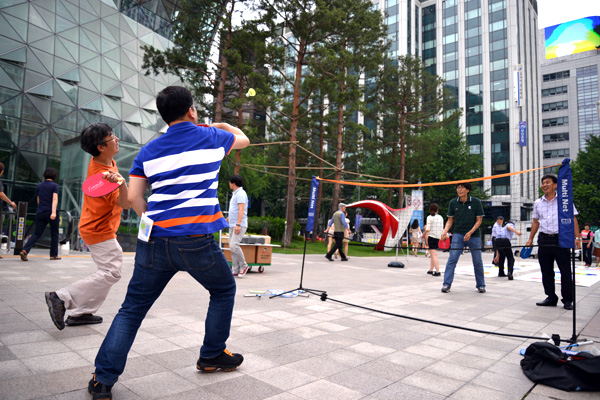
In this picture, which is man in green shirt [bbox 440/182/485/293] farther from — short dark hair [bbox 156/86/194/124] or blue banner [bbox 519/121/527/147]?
blue banner [bbox 519/121/527/147]

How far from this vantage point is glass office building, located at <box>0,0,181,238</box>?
20.1 meters

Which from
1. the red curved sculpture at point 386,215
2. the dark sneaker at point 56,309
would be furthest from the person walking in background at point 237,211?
the red curved sculpture at point 386,215

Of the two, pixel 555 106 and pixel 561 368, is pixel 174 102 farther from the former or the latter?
pixel 555 106

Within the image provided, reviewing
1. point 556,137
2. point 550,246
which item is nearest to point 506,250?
point 550,246

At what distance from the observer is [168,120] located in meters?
2.65

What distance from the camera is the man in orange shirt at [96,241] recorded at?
3.53 m

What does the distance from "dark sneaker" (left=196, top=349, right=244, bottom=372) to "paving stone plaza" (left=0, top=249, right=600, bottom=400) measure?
0.19ft

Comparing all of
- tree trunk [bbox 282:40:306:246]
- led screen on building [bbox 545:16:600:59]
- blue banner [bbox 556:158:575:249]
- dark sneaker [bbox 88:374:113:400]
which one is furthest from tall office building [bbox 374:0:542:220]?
dark sneaker [bbox 88:374:113:400]

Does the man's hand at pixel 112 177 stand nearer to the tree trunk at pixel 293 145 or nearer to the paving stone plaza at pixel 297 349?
the paving stone plaza at pixel 297 349

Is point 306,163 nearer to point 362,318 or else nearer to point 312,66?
point 312,66

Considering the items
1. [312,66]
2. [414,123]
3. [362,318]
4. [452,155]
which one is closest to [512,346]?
[362,318]

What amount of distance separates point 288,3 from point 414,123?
1449 centimetres

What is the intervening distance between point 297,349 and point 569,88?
8223 cm

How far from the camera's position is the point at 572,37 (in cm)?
7444
